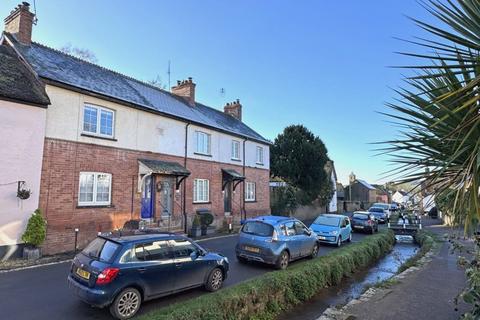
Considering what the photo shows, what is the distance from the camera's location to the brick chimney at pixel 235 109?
31312mm

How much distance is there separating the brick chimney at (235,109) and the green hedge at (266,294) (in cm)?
2131

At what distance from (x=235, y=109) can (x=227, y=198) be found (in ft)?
35.1

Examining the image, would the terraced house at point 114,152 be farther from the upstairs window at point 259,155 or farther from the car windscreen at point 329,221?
the car windscreen at point 329,221

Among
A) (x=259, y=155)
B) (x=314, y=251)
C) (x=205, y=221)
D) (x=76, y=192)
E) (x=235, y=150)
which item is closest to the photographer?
(x=314, y=251)

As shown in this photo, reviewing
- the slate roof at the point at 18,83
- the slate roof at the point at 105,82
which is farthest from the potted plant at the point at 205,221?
the slate roof at the point at 18,83

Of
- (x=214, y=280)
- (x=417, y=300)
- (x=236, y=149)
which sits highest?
(x=236, y=149)

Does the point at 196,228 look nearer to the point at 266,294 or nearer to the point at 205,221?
the point at 205,221

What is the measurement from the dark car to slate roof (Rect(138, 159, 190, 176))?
28.6 feet

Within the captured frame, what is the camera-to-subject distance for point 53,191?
42.6ft

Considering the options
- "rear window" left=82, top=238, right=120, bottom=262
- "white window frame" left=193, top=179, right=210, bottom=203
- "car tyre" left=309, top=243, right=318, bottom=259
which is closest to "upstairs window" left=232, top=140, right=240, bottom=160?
"white window frame" left=193, top=179, right=210, bottom=203

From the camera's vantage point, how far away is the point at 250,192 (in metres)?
27.1

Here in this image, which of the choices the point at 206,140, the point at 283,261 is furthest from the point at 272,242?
the point at 206,140

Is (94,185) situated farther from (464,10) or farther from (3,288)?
(464,10)

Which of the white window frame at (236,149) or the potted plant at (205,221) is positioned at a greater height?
the white window frame at (236,149)
